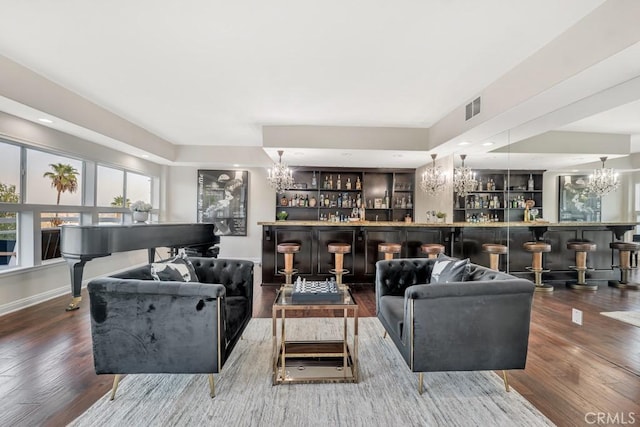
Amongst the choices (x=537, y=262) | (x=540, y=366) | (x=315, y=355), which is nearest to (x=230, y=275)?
(x=315, y=355)

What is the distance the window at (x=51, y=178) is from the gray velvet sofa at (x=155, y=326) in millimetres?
3302

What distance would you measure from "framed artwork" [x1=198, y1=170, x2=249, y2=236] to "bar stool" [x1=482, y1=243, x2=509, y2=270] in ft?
17.2

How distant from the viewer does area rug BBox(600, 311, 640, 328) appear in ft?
9.11

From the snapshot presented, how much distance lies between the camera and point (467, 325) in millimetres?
1956

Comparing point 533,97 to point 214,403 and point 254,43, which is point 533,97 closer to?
point 254,43

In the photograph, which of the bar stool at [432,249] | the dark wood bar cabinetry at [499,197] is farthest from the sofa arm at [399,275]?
the dark wood bar cabinetry at [499,197]

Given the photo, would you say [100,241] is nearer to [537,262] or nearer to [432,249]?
[432,249]

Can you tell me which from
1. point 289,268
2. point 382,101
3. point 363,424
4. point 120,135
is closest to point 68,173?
point 120,135

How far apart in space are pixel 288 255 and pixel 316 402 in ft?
9.46

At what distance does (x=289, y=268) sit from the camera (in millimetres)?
4762

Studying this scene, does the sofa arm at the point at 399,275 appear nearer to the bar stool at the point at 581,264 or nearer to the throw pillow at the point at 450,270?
the throw pillow at the point at 450,270

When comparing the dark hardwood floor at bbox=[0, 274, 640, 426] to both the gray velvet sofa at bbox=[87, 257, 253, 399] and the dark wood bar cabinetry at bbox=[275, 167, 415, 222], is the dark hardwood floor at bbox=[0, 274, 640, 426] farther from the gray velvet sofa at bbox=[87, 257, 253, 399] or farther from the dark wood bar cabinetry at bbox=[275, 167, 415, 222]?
the dark wood bar cabinetry at bbox=[275, 167, 415, 222]

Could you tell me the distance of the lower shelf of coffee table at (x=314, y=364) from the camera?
6.98 feet

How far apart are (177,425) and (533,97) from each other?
12.6 feet
